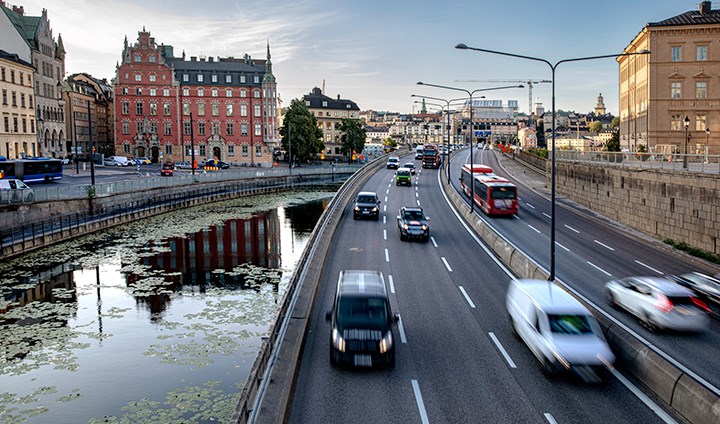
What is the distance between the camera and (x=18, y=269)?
3569cm

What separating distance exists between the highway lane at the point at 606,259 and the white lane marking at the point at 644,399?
1.86m

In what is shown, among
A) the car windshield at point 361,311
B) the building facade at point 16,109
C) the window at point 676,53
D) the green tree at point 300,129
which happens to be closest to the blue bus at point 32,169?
the building facade at point 16,109

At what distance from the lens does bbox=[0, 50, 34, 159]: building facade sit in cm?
7138

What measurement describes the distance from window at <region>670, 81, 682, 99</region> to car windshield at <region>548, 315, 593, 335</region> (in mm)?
56695

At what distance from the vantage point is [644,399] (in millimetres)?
14930

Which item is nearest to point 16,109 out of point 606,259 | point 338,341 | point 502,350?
point 606,259

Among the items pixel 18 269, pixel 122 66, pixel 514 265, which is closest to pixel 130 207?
pixel 18 269

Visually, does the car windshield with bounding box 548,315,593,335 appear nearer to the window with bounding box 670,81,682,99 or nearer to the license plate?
the license plate

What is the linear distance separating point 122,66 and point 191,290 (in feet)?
300

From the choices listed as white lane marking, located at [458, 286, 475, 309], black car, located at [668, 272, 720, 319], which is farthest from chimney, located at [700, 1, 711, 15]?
white lane marking, located at [458, 286, 475, 309]

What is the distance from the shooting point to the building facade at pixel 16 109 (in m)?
71.4

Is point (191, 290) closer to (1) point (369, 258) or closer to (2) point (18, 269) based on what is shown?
(1) point (369, 258)

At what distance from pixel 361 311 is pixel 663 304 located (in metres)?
9.84

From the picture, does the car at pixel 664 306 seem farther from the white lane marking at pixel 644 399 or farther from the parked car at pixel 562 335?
the white lane marking at pixel 644 399
